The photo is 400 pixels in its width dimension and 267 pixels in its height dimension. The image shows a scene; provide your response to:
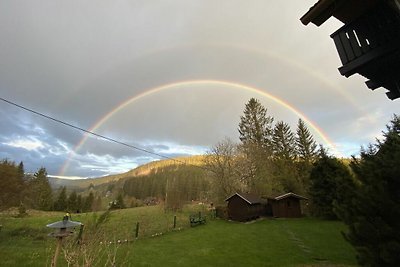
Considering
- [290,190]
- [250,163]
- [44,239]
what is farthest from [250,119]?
[44,239]

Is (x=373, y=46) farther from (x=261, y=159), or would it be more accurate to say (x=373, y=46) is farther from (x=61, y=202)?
(x=61, y=202)

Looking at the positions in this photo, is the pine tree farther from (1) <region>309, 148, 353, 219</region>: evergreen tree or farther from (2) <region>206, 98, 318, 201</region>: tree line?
(1) <region>309, 148, 353, 219</region>: evergreen tree

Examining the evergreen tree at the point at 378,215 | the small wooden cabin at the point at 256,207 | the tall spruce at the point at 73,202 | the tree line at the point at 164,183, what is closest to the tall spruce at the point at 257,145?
the small wooden cabin at the point at 256,207

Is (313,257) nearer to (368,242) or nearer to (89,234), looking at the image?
(368,242)

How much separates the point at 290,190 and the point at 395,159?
31080mm

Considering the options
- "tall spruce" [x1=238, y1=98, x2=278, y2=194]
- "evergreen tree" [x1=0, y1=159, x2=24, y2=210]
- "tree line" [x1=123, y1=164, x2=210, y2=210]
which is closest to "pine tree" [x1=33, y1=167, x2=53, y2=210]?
"tree line" [x1=123, y1=164, x2=210, y2=210]

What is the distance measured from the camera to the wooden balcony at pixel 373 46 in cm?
390

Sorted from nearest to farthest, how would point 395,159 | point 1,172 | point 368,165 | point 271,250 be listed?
point 395,159, point 368,165, point 271,250, point 1,172

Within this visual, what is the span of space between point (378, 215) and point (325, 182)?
2241 cm

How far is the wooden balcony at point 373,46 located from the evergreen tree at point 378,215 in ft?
9.35

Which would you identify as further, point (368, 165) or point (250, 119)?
point (250, 119)

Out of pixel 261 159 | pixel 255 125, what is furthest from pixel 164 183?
pixel 261 159

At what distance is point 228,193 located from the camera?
36.9 meters

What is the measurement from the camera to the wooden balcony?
390 centimetres
